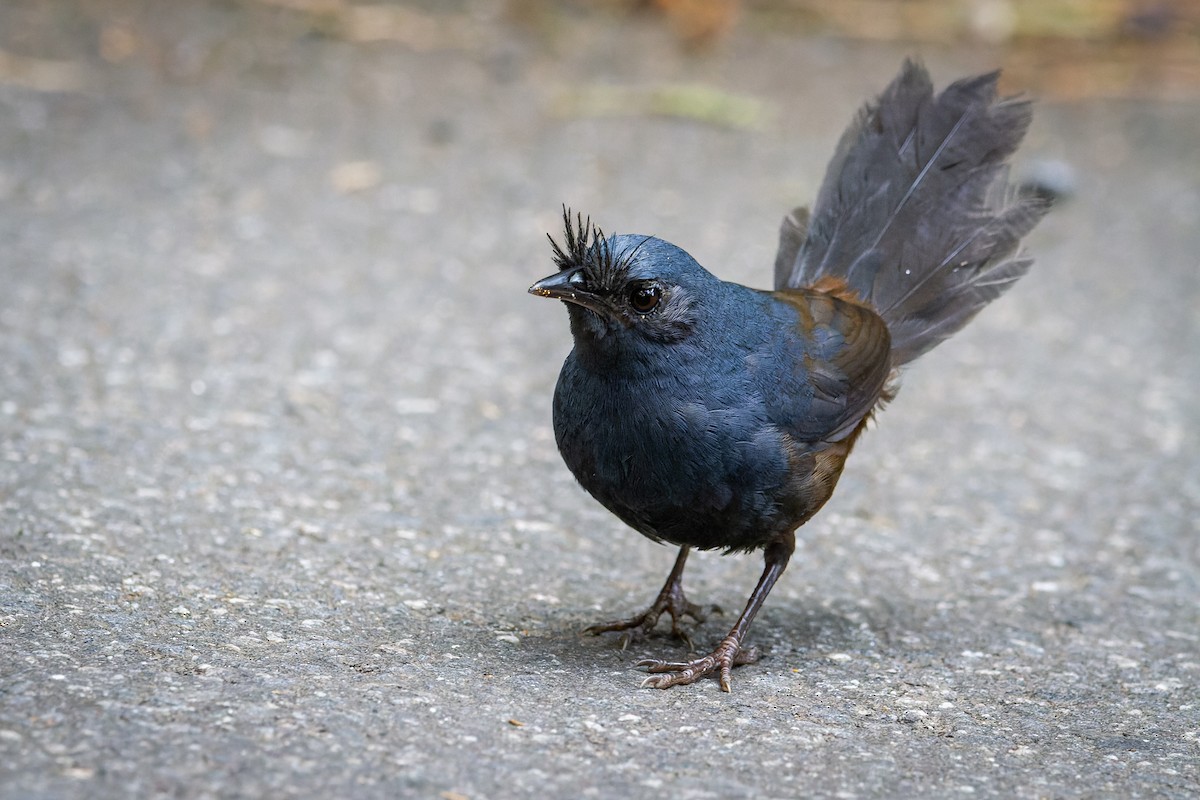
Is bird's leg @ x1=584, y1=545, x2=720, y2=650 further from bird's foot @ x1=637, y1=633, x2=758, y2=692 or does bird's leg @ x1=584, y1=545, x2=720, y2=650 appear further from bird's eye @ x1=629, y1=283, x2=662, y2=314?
bird's eye @ x1=629, y1=283, x2=662, y2=314

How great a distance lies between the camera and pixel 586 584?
4934 millimetres

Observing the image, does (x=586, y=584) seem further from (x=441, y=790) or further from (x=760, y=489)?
(x=441, y=790)

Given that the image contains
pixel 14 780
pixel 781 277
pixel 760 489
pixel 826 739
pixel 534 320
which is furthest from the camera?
pixel 534 320

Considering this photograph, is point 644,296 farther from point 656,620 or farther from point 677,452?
point 656,620

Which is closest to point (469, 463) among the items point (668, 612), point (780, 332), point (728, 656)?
point (668, 612)

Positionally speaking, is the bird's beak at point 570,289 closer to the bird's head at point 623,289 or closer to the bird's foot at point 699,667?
the bird's head at point 623,289

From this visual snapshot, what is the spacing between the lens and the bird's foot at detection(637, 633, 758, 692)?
160 inches

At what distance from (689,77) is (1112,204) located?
137 inches

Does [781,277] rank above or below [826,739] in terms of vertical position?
above

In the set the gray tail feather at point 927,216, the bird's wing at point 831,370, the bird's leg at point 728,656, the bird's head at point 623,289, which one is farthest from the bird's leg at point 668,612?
the gray tail feather at point 927,216

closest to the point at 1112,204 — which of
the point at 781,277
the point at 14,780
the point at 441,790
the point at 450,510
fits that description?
the point at 781,277

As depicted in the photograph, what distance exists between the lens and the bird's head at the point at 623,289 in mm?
3986

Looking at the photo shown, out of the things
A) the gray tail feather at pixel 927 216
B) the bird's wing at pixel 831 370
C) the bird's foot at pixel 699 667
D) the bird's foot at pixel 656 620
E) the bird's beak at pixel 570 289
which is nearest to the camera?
the bird's beak at pixel 570 289

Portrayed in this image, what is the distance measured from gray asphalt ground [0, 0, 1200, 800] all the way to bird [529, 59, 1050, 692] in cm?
54
